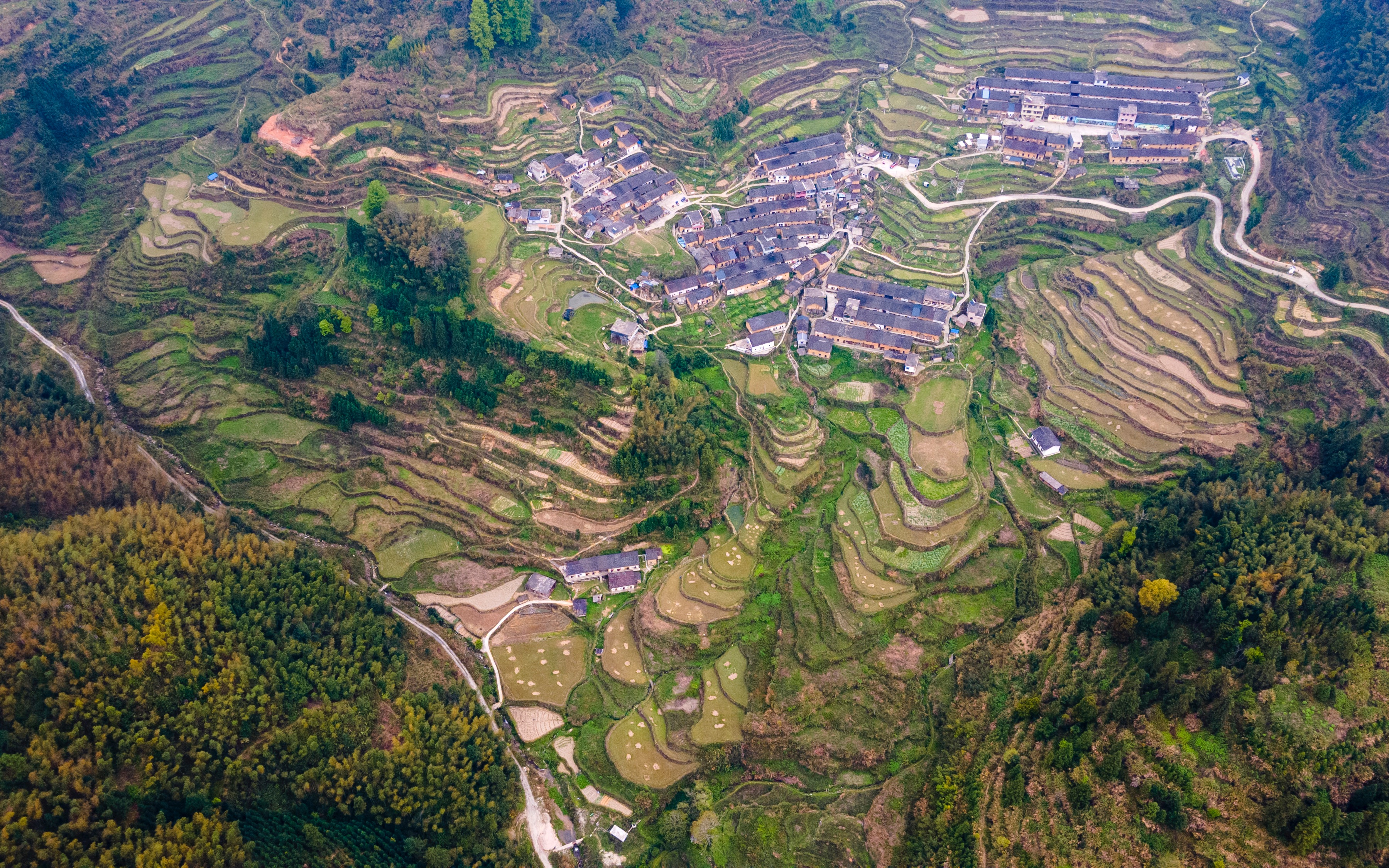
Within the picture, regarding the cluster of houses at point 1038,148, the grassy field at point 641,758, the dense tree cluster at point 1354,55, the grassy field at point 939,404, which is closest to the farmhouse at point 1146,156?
the cluster of houses at point 1038,148

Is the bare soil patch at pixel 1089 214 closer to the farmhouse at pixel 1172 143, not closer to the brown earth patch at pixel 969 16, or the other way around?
the farmhouse at pixel 1172 143

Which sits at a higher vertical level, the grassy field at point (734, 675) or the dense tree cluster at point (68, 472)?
the dense tree cluster at point (68, 472)

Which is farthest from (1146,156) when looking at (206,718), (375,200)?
(206,718)

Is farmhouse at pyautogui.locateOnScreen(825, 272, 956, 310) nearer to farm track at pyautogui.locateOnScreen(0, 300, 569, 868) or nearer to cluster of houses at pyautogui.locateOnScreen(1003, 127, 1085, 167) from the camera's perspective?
cluster of houses at pyautogui.locateOnScreen(1003, 127, 1085, 167)

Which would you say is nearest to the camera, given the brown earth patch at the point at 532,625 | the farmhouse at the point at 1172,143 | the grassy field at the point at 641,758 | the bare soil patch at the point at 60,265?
the grassy field at the point at 641,758

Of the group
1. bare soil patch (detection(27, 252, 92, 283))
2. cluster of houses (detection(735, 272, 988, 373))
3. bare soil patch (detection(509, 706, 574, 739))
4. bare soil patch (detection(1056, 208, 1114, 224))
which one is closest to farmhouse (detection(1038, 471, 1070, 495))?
cluster of houses (detection(735, 272, 988, 373))

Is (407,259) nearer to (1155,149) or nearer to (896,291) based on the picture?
(896,291)

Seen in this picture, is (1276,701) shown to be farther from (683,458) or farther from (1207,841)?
(683,458)

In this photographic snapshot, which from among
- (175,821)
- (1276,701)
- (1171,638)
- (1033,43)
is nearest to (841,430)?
(1171,638)
